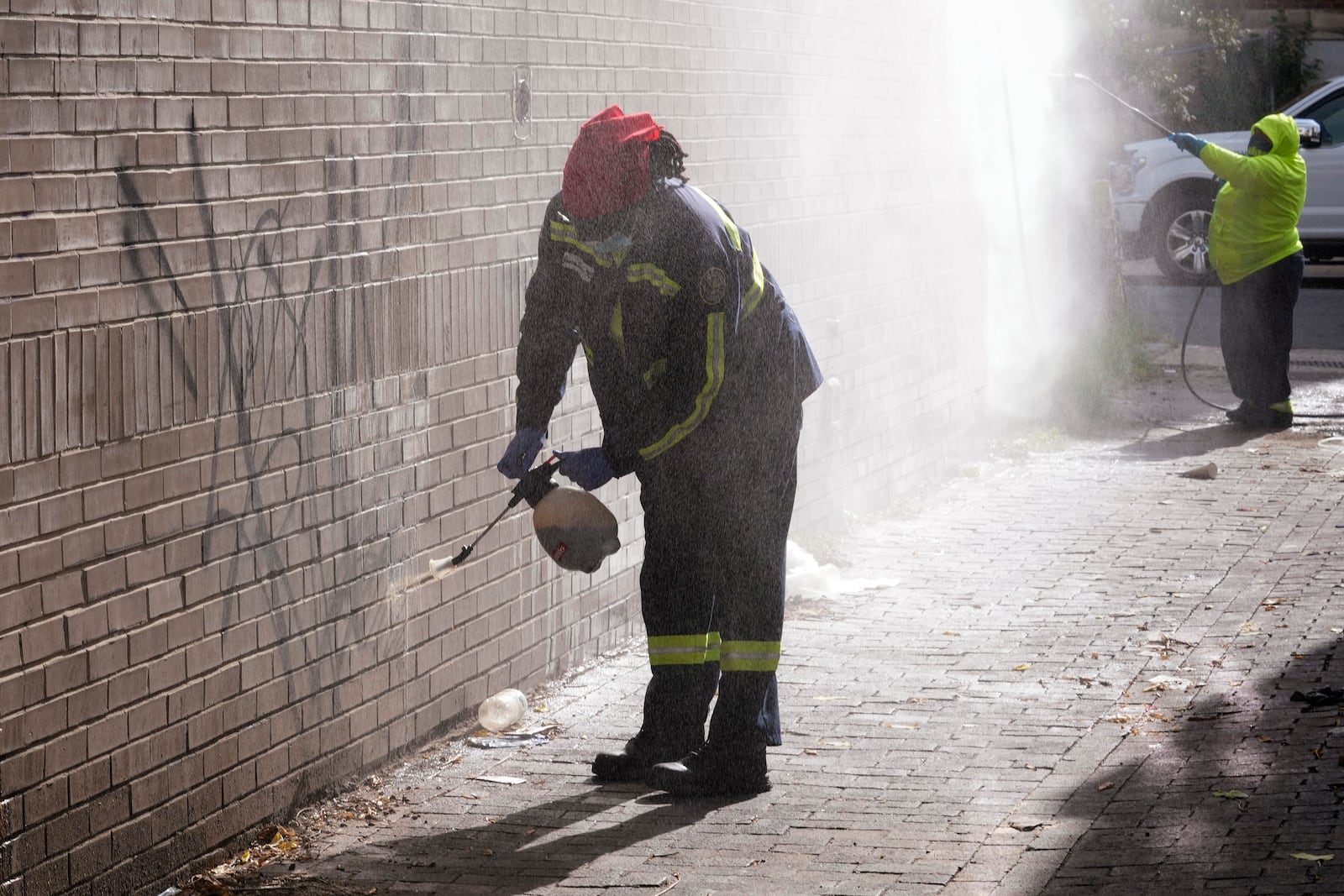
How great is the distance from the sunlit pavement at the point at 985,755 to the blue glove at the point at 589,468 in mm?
884

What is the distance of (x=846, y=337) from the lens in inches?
352

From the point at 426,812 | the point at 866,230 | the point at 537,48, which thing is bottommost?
the point at 426,812

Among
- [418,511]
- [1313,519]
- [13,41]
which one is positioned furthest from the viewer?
[1313,519]

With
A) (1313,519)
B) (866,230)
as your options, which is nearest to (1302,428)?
(1313,519)

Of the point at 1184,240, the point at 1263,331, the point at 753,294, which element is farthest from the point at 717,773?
the point at 1184,240

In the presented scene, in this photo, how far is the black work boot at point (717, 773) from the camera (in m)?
5.00

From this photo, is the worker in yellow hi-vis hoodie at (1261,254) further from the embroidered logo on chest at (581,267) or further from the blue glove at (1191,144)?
the embroidered logo on chest at (581,267)

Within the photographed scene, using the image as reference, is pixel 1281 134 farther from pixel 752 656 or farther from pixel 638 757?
pixel 638 757

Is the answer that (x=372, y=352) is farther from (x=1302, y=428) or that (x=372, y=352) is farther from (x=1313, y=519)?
(x=1302, y=428)

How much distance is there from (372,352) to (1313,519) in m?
5.25

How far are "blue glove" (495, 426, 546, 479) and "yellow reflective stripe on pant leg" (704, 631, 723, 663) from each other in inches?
30.1

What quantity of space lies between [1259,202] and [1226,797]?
23.3 feet

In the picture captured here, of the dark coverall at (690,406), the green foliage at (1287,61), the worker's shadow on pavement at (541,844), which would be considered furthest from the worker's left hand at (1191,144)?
the green foliage at (1287,61)

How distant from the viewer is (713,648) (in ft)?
17.6
